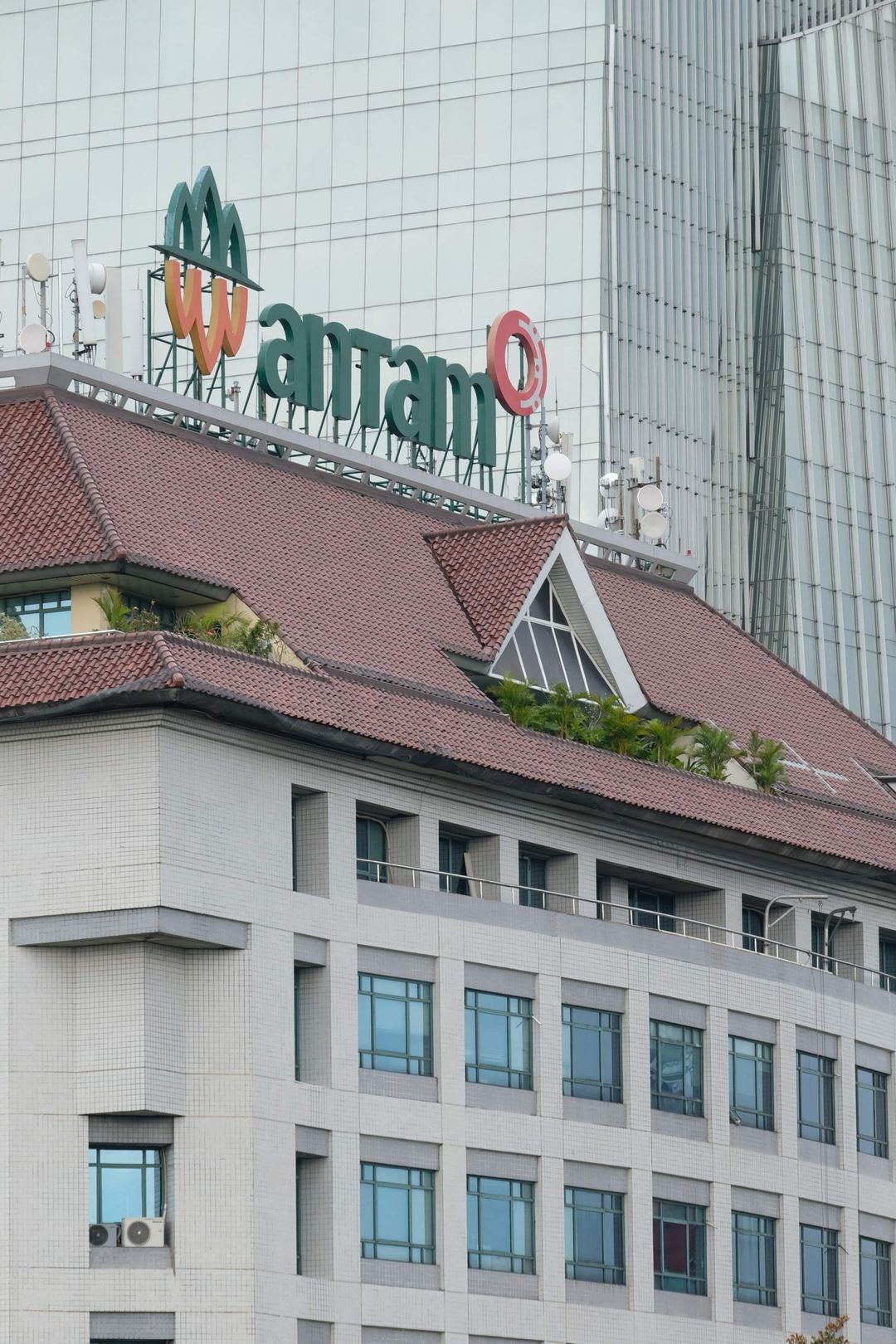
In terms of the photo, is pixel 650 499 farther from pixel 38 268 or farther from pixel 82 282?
pixel 38 268

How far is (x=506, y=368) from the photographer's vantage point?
11300cm

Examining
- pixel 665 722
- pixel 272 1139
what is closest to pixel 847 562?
pixel 665 722

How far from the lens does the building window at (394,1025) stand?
273 ft

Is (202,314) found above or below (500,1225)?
above

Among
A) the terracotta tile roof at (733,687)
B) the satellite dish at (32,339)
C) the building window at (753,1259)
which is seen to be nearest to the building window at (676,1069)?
the building window at (753,1259)

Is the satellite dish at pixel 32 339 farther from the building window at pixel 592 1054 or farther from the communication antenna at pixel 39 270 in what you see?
the building window at pixel 592 1054

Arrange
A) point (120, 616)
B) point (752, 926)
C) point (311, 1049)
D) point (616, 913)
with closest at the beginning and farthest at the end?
point (311, 1049) < point (120, 616) < point (616, 913) < point (752, 926)

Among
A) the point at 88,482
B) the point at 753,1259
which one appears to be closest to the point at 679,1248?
the point at 753,1259

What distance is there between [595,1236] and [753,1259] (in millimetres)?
6545

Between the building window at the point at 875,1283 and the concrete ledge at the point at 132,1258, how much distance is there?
86.1 feet

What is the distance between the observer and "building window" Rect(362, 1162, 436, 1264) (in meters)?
82.2

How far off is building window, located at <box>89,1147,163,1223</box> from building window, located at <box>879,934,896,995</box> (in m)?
30.6

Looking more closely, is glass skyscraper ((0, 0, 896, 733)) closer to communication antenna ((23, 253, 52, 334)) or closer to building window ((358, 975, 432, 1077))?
communication antenna ((23, 253, 52, 334))

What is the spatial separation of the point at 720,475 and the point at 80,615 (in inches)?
3301
